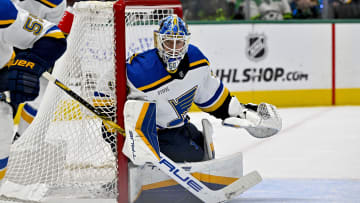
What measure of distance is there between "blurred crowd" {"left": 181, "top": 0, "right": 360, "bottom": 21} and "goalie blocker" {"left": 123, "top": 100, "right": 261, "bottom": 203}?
323cm

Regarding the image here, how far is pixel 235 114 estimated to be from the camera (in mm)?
2602

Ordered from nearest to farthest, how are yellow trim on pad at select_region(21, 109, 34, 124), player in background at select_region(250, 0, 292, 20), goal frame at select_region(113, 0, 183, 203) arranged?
goal frame at select_region(113, 0, 183, 203) → yellow trim on pad at select_region(21, 109, 34, 124) → player in background at select_region(250, 0, 292, 20)

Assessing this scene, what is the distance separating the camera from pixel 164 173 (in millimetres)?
2229

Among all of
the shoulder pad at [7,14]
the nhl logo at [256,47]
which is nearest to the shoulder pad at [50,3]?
the shoulder pad at [7,14]

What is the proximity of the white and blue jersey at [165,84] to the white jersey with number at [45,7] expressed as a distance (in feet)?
2.65

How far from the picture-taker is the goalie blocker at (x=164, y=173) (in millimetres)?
2113

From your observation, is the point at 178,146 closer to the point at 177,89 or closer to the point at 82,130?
the point at 177,89

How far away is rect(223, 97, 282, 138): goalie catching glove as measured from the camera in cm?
250

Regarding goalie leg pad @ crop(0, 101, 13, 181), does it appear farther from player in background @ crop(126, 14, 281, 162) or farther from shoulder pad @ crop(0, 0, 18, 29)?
player in background @ crop(126, 14, 281, 162)

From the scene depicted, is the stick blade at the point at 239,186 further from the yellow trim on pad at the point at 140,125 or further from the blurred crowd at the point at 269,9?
the blurred crowd at the point at 269,9

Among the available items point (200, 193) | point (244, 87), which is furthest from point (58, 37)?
point (244, 87)

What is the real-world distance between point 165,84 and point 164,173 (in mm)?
348

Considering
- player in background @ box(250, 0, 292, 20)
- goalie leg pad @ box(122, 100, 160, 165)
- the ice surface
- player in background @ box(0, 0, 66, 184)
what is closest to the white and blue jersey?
goalie leg pad @ box(122, 100, 160, 165)

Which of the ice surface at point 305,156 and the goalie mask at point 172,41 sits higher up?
the goalie mask at point 172,41
